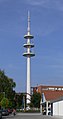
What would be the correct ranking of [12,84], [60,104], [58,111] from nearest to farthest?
1. [60,104]
2. [58,111]
3. [12,84]

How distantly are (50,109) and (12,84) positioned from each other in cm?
4583

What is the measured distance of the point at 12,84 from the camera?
439 ft

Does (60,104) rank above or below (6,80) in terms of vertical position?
below

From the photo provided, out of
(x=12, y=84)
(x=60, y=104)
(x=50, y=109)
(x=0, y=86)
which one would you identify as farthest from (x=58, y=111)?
(x=12, y=84)

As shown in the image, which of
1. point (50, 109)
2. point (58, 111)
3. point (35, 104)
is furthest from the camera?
point (35, 104)

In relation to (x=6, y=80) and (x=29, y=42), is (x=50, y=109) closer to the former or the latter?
(x=6, y=80)

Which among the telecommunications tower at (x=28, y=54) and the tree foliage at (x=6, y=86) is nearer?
the tree foliage at (x=6, y=86)

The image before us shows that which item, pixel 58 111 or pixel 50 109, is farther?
pixel 50 109

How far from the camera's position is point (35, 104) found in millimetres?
147875

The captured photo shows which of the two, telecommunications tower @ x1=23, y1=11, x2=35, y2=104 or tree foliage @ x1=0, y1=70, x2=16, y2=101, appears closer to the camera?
tree foliage @ x1=0, y1=70, x2=16, y2=101

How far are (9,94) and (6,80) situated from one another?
5143 millimetres

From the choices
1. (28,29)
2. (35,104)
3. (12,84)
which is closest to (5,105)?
(12,84)

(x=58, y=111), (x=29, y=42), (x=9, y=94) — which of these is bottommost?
(x=58, y=111)

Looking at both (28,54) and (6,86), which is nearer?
(6,86)
